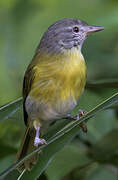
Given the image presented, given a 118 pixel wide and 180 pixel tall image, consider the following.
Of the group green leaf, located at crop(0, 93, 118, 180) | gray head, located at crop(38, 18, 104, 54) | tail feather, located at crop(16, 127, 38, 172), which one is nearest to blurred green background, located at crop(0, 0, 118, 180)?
tail feather, located at crop(16, 127, 38, 172)

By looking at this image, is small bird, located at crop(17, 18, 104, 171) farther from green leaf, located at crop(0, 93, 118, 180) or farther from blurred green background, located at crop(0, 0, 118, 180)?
green leaf, located at crop(0, 93, 118, 180)

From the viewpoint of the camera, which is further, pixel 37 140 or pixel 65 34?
pixel 65 34

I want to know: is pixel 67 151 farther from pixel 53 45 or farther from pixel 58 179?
pixel 53 45

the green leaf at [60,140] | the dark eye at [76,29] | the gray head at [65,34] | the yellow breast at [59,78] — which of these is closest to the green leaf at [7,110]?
the green leaf at [60,140]

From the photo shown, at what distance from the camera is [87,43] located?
15.0 ft

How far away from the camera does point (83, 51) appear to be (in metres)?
4.50

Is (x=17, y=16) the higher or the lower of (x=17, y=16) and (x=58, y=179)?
the higher

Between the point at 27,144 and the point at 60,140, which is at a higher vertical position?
the point at 60,140

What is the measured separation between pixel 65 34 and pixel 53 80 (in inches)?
20.3

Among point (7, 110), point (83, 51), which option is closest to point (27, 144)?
point (7, 110)

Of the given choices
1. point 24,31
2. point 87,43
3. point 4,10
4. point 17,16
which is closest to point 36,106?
point 87,43

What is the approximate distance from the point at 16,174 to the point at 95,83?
2.46ft

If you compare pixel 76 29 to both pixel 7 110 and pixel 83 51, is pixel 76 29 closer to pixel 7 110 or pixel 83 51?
pixel 83 51

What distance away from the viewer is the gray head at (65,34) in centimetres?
367
